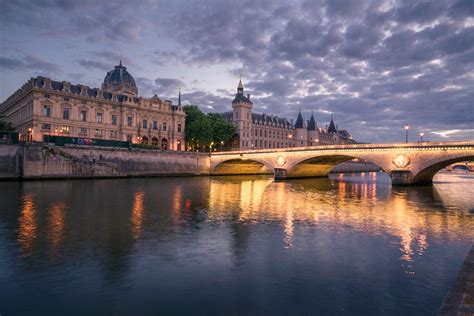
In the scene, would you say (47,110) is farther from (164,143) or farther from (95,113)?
(164,143)

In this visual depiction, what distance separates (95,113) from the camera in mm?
83688

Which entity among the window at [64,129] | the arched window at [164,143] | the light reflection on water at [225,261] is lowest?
the light reflection on water at [225,261]

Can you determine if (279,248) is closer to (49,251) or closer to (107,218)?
(49,251)

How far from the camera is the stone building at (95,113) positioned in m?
75.0

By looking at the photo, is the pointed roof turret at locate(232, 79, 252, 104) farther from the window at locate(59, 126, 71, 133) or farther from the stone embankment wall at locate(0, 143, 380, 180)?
the window at locate(59, 126, 71, 133)

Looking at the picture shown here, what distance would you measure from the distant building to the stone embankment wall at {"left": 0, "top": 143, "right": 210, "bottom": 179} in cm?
5054

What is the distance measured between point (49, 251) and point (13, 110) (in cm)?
9423

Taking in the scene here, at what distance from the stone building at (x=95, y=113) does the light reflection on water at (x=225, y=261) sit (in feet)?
189

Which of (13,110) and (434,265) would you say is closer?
(434,265)

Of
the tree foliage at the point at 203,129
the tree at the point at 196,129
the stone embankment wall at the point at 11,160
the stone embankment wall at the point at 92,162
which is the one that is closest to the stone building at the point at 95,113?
the tree at the point at 196,129

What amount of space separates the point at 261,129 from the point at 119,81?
2466 inches

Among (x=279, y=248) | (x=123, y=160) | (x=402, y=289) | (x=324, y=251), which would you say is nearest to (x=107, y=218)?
(x=279, y=248)

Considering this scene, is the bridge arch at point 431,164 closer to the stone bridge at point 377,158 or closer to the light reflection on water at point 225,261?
the stone bridge at point 377,158

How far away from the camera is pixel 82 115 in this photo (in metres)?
81.4
